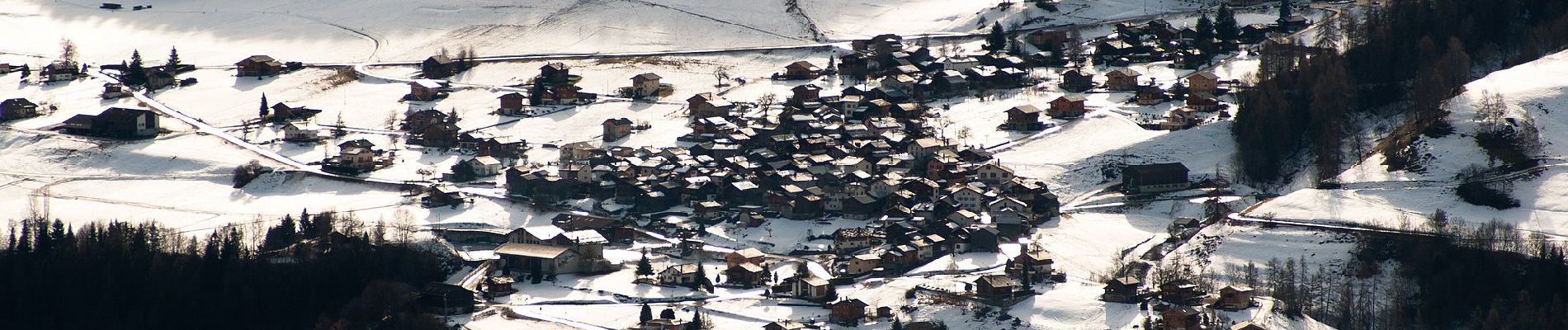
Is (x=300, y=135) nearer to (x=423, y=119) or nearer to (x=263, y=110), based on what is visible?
(x=423, y=119)

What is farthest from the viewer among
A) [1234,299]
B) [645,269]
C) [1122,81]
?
[1122,81]

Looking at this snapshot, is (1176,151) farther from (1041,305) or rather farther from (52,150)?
(52,150)

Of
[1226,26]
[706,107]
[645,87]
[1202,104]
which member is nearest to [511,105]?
[645,87]

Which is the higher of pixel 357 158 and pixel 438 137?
pixel 438 137

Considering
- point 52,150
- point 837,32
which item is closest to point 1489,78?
point 837,32

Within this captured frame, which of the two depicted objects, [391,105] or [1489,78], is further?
[391,105]

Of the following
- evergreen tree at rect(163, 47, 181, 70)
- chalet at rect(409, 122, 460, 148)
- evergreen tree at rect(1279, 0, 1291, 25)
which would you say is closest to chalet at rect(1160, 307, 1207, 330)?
chalet at rect(409, 122, 460, 148)

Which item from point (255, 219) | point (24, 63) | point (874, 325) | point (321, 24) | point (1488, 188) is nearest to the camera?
→ point (874, 325)
